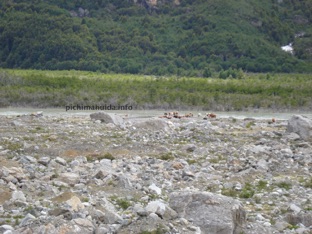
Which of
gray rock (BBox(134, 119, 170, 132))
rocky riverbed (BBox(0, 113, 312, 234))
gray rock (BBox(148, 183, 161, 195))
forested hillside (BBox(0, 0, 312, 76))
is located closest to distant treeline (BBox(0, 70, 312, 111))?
gray rock (BBox(134, 119, 170, 132))

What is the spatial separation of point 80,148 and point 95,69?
8668cm

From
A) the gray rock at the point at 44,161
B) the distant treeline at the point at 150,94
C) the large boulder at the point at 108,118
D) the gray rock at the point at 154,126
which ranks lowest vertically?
the distant treeline at the point at 150,94

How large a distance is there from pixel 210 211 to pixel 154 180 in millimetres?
4453

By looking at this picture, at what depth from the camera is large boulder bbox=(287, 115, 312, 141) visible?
28.1 metres

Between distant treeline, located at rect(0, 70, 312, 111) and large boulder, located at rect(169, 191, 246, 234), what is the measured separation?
155 ft

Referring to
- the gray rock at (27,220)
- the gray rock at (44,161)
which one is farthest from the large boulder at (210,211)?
the gray rock at (44,161)

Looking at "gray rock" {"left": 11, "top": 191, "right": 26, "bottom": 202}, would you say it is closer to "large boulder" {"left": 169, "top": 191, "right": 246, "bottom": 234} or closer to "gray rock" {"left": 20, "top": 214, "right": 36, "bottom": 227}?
"gray rock" {"left": 20, "top": 214, "right": 36, "bottom": 227}

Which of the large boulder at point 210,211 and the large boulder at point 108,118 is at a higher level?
the large boulder at point 210,211

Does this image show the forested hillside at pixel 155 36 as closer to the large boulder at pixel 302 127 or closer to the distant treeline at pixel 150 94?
the distant treeline at pixel 150 94

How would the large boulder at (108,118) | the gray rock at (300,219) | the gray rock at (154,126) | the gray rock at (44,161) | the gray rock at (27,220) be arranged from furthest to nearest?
the large boulder at (108,118) < the gray rock at (154,126) < the gray rock at (44,161) < the gray rock at (300,219) < the gray rock at (27,220)

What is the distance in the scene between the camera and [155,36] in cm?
12644

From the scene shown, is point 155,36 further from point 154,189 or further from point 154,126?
point 154,189

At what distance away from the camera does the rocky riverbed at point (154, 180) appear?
1392 centimetres

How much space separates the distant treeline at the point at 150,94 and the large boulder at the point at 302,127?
31.8m
